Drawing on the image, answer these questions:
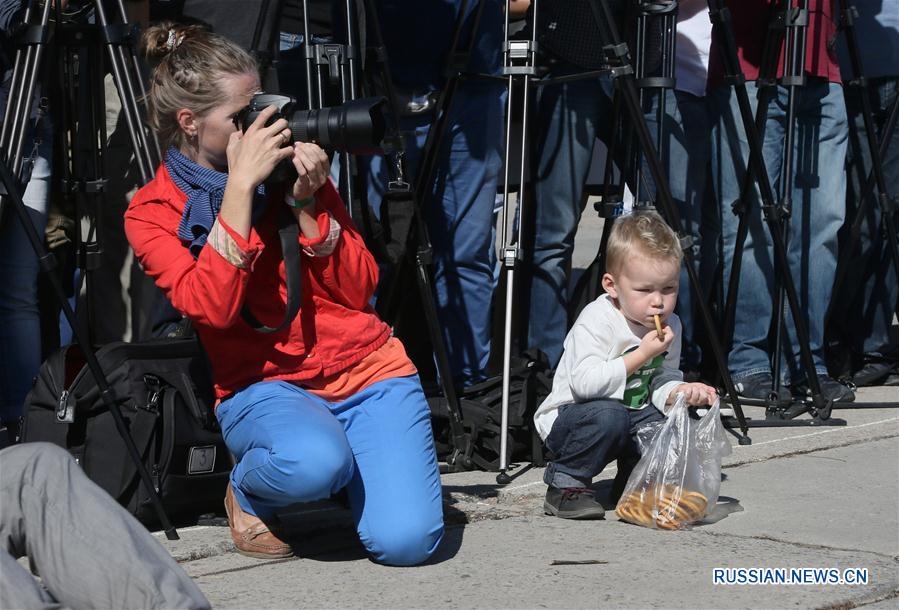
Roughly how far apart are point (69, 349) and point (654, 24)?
2343 mm

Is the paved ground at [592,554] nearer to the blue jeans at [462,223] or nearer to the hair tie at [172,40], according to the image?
the blue jeans at [462,223]

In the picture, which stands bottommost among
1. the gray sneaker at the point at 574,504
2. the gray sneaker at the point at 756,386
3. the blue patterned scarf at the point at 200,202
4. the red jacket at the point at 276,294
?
the gray sneaker at the point at 756,386

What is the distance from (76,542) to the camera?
2180 millimetres

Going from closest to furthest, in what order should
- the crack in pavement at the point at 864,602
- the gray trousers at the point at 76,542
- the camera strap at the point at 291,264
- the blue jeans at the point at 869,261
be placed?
the gray trousers at the point at 76,542 < the crack in pavement at the point at 864,602 < the camera strap at the point at 291,264 < the blue jeans at the point at 869,261

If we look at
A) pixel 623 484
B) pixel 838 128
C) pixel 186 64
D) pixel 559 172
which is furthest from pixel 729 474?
pixel 186 64

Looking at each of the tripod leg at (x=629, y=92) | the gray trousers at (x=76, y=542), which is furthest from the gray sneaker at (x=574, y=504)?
the gray trousers at (x=76, y=542)

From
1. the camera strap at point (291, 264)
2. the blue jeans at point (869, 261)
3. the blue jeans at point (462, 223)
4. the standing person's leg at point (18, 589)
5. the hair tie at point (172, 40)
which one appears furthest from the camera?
the blue jeans at point (869, 261)

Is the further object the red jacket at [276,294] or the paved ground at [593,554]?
the red jacket at [276,294]

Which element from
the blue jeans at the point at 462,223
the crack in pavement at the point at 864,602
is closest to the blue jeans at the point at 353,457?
the crack in pavement at the point at 864,602

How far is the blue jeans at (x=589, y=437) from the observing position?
3.46 m

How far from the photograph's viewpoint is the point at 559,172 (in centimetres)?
456

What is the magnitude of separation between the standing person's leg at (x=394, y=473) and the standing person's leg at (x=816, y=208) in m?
2.17

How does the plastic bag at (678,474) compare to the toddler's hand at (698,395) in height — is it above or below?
below

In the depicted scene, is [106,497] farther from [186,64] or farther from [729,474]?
[729,474]
